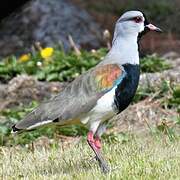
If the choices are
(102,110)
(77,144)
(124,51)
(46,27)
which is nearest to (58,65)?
(77,144)

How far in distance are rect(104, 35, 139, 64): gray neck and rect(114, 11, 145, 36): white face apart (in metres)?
0.05

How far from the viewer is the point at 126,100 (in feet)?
24.5

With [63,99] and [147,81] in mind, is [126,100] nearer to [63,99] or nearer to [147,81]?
[63,99]

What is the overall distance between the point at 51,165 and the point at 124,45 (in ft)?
4.50

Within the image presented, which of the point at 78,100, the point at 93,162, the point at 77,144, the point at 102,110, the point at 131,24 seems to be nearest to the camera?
the point at 102,110

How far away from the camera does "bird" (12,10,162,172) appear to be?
7.43 metres

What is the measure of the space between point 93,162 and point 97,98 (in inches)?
34.2

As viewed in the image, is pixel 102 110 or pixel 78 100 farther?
pixel 78 100

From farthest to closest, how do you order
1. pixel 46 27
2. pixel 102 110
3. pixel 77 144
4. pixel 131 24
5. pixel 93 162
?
pixel 46 27 < pixel 77 144 < pixel 93 162 < pixel 131 24 < pixel 102 110

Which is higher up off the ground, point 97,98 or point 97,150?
point 97,98

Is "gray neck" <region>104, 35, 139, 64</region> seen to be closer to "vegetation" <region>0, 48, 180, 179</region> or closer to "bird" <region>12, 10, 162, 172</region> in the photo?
"bird" <region>12, 10, 162, 172</region>

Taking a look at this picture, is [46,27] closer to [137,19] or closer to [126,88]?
[137,19]

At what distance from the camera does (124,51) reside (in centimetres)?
770

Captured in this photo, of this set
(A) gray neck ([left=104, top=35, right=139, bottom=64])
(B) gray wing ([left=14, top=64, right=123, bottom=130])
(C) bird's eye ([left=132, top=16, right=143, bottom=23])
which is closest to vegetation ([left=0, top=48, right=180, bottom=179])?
(B) gray wing ([left=14, top=64, right=123, bottom=130])
